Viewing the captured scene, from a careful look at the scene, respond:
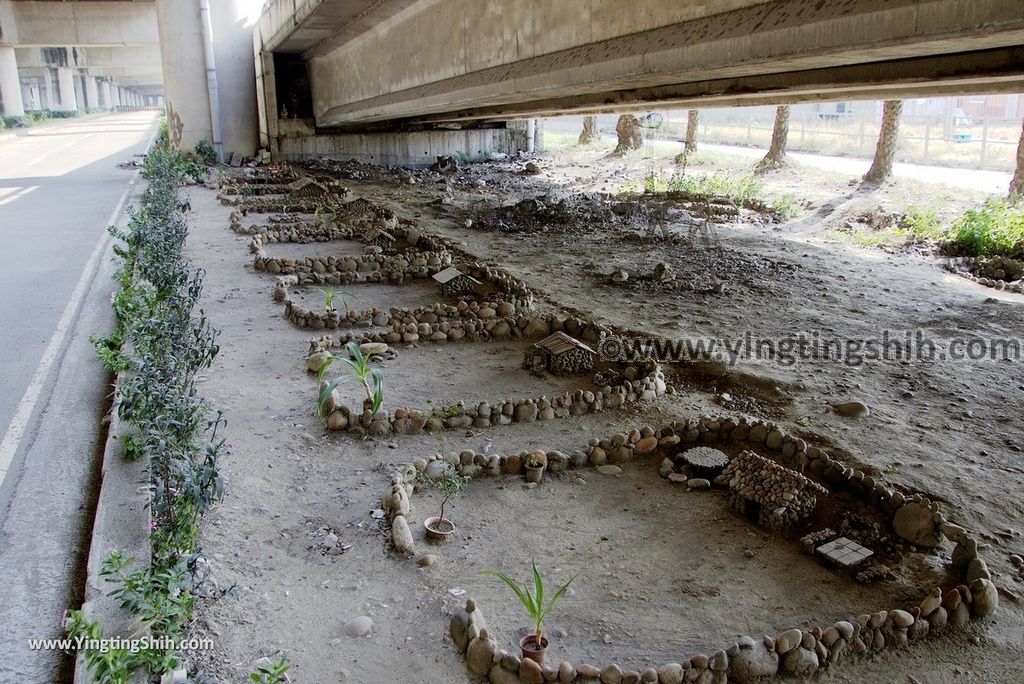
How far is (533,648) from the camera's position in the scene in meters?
3.41

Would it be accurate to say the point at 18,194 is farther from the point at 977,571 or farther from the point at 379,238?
the point at 977,571

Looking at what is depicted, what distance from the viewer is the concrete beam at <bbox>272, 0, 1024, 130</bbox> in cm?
496

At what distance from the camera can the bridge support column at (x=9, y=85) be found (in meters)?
42.6

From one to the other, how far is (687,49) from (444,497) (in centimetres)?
404

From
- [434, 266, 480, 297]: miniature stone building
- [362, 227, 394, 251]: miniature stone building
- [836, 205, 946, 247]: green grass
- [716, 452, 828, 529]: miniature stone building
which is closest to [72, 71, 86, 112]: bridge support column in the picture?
[362, 227, 394, 251]: miniature stone building

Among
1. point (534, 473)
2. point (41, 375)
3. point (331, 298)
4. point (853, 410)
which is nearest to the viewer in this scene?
point (534, 473)

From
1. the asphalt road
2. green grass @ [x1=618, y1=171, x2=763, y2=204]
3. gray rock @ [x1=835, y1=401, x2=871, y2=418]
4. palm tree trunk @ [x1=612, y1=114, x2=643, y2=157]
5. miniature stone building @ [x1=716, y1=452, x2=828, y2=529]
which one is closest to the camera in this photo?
the asphalt road

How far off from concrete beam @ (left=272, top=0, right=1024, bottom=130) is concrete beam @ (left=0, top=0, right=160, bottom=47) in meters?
25.3

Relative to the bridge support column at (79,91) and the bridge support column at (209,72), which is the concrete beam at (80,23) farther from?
the bridge support column at (79,91)

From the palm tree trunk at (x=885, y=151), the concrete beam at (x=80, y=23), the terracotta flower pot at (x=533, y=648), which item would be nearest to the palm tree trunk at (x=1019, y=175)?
the palm tree trunk at (x=885, y=151)

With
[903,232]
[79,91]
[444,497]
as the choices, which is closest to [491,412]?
[444,497]

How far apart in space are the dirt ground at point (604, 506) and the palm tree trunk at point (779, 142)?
14068mm

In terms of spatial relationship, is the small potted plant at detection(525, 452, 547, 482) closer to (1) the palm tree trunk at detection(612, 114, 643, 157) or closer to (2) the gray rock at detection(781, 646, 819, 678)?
(2) the gray rock at detection(781, 646, 819, 678)

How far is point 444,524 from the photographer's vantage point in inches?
175
